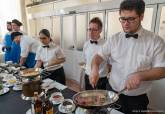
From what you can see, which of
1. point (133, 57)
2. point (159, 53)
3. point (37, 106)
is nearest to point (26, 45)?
point (37, 106)

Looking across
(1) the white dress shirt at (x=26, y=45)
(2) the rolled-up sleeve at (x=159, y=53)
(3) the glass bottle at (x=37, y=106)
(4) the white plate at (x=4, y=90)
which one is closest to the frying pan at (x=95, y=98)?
(3) the glass bottle at (x=37, y=106)

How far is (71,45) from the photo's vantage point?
4.39 m

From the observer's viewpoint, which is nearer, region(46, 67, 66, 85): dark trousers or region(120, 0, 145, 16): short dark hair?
region(120, 0, 145, 16): short dark hair

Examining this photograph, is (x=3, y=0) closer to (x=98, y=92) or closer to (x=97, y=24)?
(x=97, y=24)

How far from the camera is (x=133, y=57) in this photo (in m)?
1.52

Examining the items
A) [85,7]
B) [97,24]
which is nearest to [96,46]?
[97,24]

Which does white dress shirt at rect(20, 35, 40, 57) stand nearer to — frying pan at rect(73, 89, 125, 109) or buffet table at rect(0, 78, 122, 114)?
buffet table at rect(0, 78, 122, 114)

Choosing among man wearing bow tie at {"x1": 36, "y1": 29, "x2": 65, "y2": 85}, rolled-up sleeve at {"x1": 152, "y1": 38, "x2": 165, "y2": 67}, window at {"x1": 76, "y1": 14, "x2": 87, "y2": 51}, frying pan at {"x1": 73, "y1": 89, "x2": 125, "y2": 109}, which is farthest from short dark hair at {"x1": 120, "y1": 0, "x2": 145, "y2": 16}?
window at {"x1": 76, "y1": 14, "x2": 87, "y2": 51}

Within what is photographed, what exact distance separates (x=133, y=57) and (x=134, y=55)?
0.02 metres

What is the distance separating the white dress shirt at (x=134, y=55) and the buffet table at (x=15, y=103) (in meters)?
0.34

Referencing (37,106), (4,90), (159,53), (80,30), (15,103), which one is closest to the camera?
(37,106)

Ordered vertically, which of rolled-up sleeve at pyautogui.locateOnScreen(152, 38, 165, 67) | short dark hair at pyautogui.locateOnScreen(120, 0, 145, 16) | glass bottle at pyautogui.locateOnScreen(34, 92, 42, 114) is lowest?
glass bottle at pyautogui.locateOnScreen(34, 92, 42, 114)

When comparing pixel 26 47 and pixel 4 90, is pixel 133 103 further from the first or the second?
pixel 26 47

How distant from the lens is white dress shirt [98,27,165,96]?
4.74 ft
